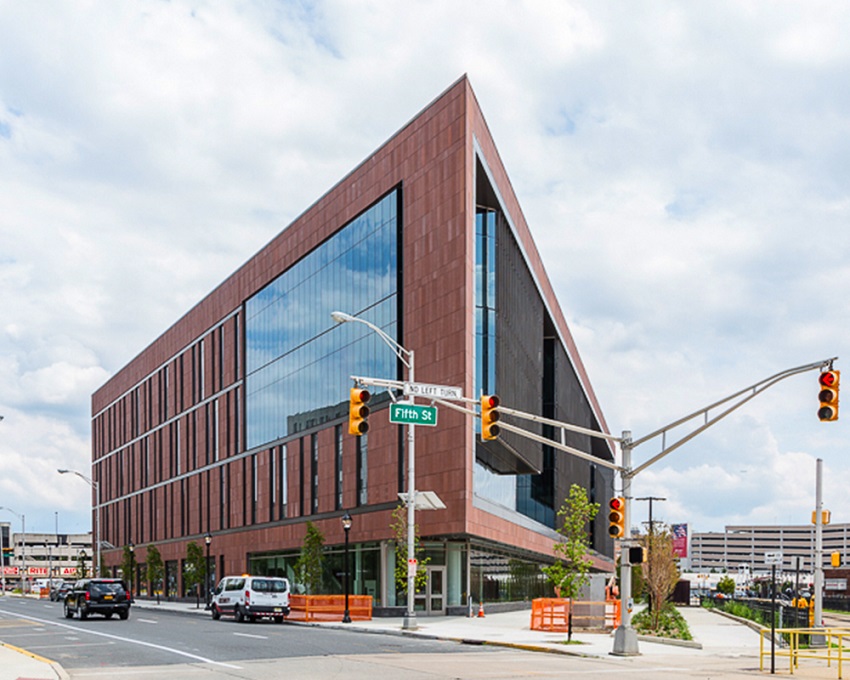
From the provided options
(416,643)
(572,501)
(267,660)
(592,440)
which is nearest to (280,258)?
(572,501)

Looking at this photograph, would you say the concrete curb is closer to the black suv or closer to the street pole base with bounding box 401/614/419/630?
the street pole base with bounding box 401/614/419/630

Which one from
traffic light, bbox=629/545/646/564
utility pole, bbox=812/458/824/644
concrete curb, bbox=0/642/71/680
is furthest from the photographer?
utility pole, bbox=812/458/824/644

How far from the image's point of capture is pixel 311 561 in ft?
182

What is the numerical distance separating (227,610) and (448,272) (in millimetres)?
18383

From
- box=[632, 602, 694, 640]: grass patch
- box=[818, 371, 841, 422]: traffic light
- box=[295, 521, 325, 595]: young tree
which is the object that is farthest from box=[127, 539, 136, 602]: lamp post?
box=[818, 371, 841, 422]: traffic light

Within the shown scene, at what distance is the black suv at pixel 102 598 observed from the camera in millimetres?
45719

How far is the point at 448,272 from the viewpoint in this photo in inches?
1881

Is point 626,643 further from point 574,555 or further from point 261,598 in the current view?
point 261,598

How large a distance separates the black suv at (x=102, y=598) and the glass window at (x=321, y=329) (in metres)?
16.4

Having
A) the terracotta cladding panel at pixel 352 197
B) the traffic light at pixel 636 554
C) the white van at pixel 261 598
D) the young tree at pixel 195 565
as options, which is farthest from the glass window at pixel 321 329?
the traffic light at pixel 636 554

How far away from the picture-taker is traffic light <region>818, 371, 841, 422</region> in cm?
2061

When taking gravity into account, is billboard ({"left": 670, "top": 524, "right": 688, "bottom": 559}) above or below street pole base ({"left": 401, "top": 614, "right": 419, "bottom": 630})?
below

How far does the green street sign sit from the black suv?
826 inches

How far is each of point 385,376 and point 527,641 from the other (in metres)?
23.3
